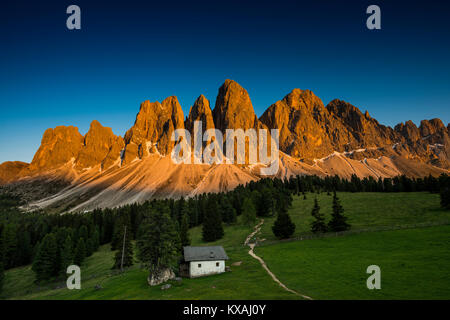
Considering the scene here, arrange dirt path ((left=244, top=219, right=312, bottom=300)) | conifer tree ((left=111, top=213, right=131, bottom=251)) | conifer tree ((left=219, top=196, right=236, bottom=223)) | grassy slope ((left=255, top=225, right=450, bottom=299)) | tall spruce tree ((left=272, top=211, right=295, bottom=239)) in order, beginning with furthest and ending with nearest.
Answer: conifer tree ((left=219, top=196, right=236, bottom=223))
conifer tree ((left=111, top=213, right=131, bottom=251))
tall spruce tree ((left=272, top=211, right=295, bottom=239))
dirt path ((left=244, top=219, right=312, bottom=300))
grassy slope ((left=255, top=225, right=450, bottom=299))

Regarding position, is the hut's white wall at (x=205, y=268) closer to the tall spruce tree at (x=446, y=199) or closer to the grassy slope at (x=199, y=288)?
the grassy slope at (x=199, y=288)

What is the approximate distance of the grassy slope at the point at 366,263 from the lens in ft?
81.3

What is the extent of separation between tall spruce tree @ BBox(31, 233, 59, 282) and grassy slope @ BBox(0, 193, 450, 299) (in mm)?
3165

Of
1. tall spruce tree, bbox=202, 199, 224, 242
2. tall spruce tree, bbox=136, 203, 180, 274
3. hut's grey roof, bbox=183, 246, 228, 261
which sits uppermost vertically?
tall spruce tree, bbox=136, 203, 180, 274

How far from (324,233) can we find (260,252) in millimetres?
18544

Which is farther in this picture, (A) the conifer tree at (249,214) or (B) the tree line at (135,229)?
(A) the conifer tree at (249,214)

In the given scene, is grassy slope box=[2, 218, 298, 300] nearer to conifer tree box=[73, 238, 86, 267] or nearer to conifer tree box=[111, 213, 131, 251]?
conifer tree box=[73, 238, 86, 267]

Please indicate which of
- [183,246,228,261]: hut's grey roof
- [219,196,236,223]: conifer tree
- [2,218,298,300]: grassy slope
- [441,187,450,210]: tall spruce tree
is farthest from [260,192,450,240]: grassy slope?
[2,218,298,300]: grassy slope

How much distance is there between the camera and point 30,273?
68.2 m

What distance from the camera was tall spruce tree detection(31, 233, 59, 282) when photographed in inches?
2398

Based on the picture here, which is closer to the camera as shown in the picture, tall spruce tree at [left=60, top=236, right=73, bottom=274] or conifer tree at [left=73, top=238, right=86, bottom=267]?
tall spruce tree at [left=60, top=236, right=73, bottom=274]

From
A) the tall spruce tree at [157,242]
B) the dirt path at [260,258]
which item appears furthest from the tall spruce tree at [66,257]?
the dirt path at [260,258]

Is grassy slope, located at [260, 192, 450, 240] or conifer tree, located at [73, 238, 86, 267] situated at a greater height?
grassy slope, located at [260, 192, 450, 240]

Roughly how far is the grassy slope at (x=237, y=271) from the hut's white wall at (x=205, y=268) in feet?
7.08
